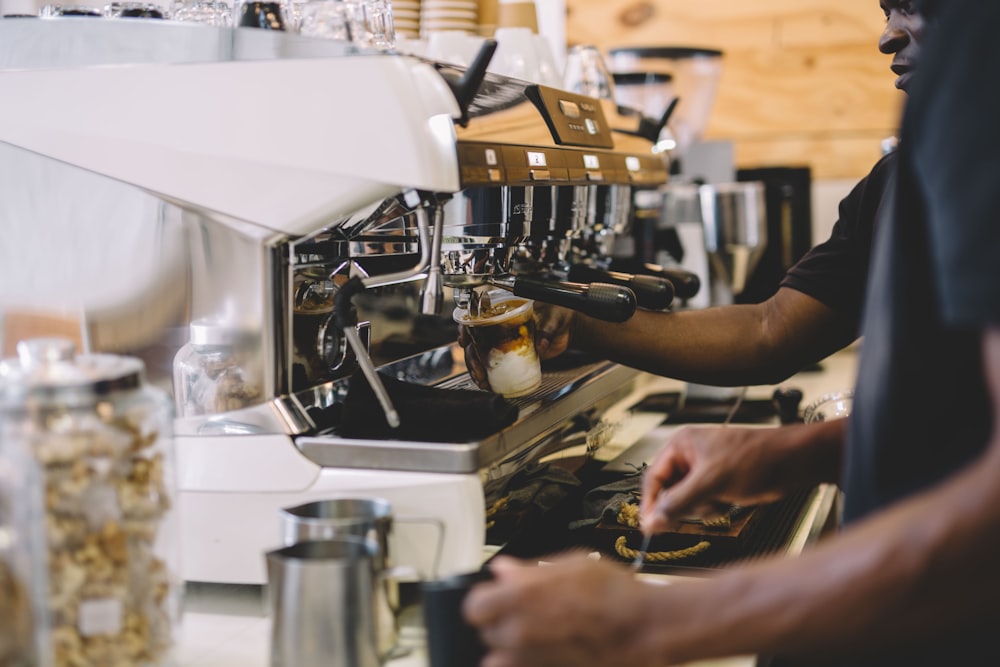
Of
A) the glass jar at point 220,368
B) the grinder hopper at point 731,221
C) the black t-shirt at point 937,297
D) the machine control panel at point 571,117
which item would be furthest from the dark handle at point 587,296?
the grinder hopper at point 731,221

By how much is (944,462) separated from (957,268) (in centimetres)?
17

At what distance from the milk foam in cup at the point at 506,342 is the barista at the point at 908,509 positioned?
53cm

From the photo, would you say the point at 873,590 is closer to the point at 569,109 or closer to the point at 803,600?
the point at 803,600

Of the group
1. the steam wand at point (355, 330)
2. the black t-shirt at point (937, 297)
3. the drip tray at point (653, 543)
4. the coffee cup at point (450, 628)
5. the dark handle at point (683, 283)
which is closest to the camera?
the black t-shirt at point (937, 297)

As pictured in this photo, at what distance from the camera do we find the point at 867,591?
2.23ft

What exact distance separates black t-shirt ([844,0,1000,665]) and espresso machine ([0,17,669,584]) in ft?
1.31

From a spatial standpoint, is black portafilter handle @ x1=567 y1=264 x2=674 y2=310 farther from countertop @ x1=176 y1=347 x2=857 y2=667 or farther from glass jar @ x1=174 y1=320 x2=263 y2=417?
glass jar @ x1=174 y1=320 x2=263 y2=417

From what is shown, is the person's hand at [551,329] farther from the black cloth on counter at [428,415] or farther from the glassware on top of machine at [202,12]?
the glassware on top of machine at [202,12]

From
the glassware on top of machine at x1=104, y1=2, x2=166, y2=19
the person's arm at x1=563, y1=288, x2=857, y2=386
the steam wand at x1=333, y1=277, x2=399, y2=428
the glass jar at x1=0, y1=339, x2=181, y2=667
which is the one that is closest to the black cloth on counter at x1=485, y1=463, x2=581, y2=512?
the steam wand at x1=333, y1=277, x2=399, y2=428

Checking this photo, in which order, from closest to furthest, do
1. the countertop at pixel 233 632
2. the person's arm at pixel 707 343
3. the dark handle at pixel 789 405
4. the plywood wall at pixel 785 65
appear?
the countertop at pixel 233 632, the person's arm at pixel 707 343, the dark handle at pixel 789 405, the plywood wall at pixel 785 65

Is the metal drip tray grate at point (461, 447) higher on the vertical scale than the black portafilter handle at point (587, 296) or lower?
lower

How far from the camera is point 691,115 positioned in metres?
3.03

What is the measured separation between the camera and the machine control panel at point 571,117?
142 cm

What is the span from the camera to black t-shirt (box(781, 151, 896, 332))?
1.46m
